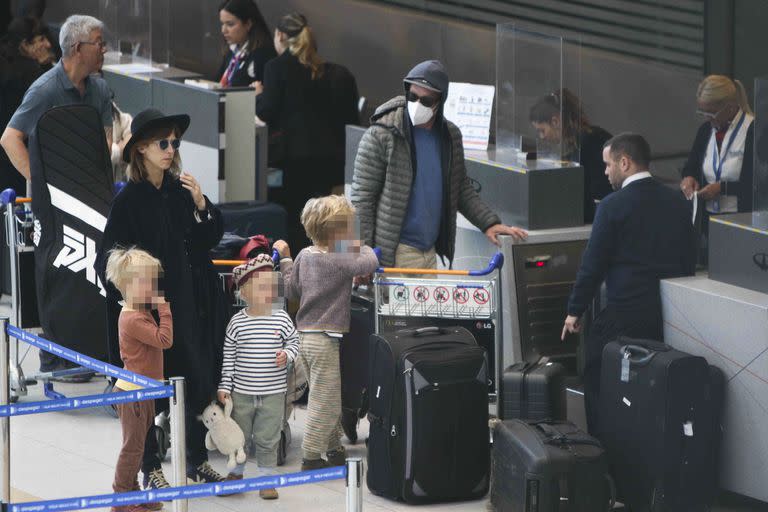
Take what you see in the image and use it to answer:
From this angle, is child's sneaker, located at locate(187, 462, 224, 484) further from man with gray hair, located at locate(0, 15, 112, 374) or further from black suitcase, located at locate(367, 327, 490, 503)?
man with gray hair, located at locate(0, 15, 112, 374)

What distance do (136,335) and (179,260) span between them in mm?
390

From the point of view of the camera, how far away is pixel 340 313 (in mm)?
6398

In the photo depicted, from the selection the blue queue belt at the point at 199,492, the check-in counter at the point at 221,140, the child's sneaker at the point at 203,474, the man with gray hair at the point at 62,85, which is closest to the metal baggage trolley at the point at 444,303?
the child's sneaker at the point at 203,474

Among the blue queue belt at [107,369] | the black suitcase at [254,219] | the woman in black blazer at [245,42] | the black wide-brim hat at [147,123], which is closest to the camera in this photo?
the blue queue belt at [107,369]

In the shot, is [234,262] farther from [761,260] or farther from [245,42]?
[245,42]

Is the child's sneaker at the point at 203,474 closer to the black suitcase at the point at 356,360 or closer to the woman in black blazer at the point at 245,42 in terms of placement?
the black suitcase at the point at 356,360

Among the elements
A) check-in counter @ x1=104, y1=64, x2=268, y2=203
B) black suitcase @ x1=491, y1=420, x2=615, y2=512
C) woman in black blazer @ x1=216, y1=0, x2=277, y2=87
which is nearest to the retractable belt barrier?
black suitcase @ x1=491, y1=420, x2=615, y2=512

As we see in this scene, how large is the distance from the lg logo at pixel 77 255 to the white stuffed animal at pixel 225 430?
135 centimetres

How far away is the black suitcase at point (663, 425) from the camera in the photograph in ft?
19.6

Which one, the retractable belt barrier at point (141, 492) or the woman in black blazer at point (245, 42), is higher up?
the woman in black blazer at point (245, 42)

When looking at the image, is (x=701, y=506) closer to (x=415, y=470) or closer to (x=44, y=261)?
(x=415, y=470)

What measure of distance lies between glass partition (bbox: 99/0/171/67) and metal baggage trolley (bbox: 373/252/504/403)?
15.4 ft

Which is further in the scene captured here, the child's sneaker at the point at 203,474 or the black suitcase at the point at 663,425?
the child's sneaker at the point at 203,474

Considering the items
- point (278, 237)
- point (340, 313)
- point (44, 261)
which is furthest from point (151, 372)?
point (278, 237)
